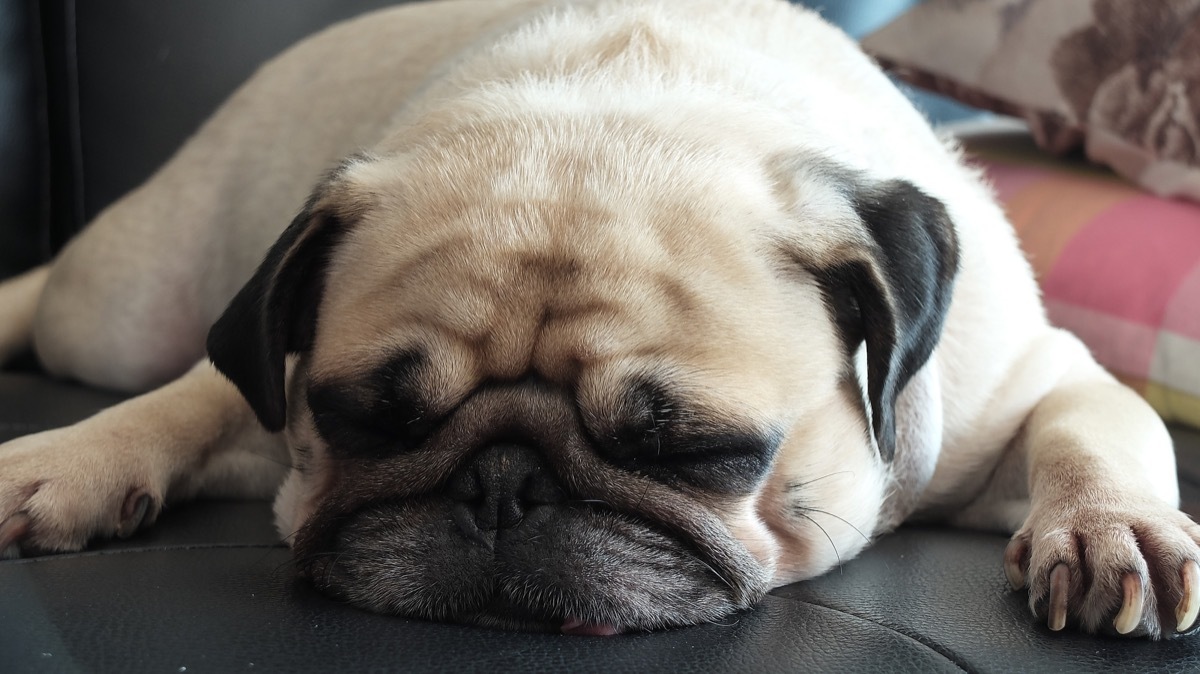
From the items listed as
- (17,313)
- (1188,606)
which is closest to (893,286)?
(1188,606)

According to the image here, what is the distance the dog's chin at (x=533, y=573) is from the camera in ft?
4.16

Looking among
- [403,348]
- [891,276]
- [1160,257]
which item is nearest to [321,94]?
[403,348]

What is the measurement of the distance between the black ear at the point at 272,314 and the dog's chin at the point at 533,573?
0.31 metres

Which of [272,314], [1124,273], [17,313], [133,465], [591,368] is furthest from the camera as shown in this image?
[17,313]

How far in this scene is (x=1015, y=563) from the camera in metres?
1.43

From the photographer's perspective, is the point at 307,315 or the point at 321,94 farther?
the point at 321,94

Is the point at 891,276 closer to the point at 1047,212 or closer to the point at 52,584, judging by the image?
the point at 52,584

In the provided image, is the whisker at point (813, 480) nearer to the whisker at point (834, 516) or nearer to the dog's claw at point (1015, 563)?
the whisker at point (834, 516)

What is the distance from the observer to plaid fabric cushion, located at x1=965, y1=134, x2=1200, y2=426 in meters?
2.20

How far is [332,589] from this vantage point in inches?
53.3

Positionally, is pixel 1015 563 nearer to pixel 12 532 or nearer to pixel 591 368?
pixel 591 368

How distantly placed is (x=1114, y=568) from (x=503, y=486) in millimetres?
689

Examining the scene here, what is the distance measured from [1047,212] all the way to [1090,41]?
364mm

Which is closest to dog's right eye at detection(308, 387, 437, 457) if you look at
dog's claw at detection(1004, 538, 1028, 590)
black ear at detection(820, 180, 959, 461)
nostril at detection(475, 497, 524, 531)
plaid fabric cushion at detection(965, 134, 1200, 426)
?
nostril at detection(475, 497, 524, 531)
